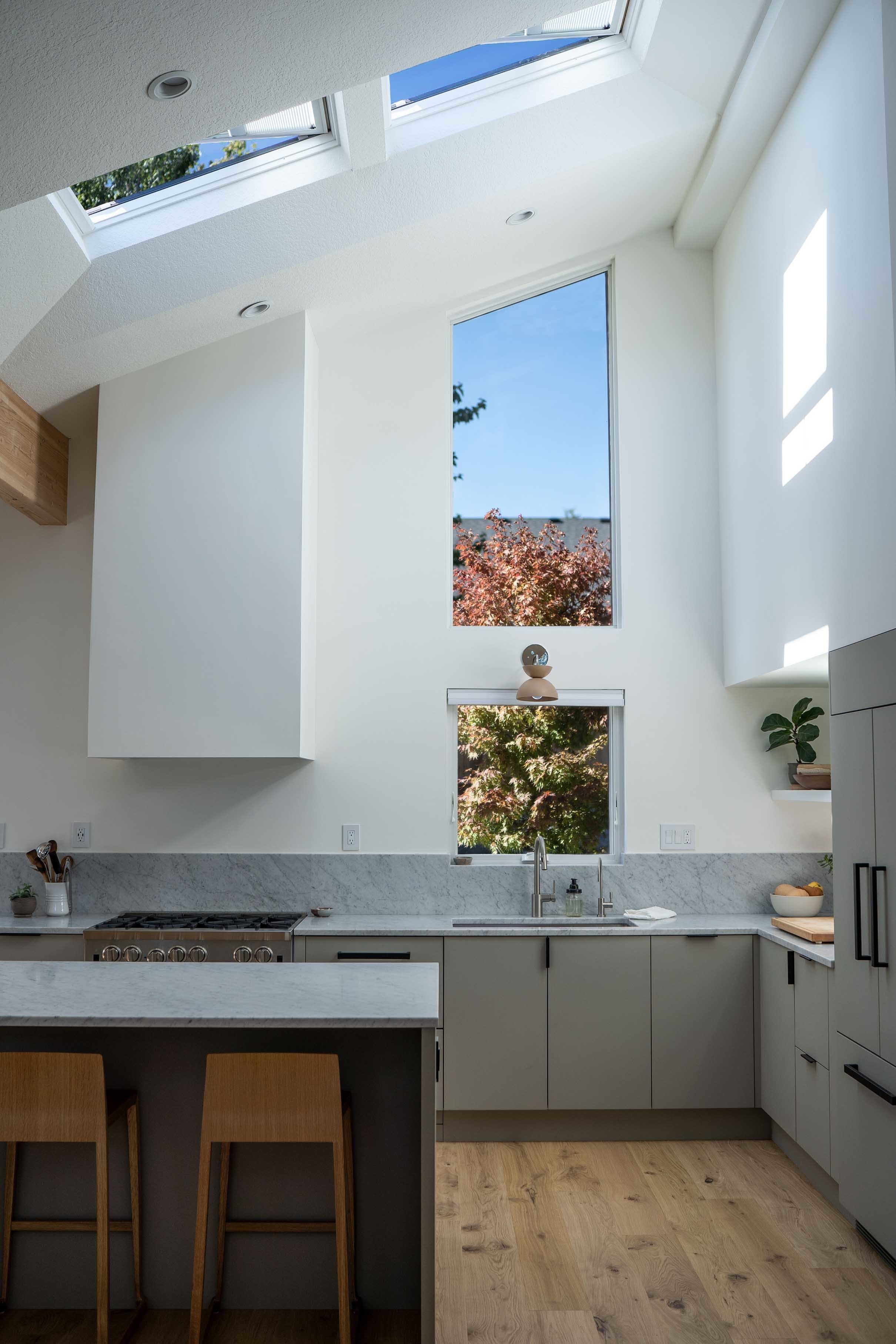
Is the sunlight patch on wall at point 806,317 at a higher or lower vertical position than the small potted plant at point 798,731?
higher

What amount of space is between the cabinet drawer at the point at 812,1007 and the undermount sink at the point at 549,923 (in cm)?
75

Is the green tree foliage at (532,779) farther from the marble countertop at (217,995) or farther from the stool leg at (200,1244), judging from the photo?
A: the stool leg at (200,1244)

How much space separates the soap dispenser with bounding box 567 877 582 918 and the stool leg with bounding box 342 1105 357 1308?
2012mm

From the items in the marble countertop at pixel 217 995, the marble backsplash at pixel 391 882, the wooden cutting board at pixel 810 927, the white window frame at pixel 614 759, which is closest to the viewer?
the marble countertop at pixel 217 995

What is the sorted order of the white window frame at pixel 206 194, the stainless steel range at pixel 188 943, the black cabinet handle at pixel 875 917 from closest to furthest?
the black cabinet handle at pixel 875 917 < the white window frame at pixel 206 194 < the stainless steel range at pixel 188 943

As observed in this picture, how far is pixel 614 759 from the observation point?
4.65 metres

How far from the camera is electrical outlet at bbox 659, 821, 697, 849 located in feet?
14.8

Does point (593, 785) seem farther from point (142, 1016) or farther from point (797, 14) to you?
point (797, 14)

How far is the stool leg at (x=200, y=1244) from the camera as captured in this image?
231 cm

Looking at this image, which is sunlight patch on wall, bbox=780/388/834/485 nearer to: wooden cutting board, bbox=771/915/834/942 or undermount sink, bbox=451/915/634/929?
wooden cutting board, bbox=771/915/834/942

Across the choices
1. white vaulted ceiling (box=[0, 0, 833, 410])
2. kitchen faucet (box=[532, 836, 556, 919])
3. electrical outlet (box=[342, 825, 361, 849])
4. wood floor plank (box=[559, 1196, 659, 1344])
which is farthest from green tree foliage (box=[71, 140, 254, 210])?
wood floor plank (box=[559, 1196, 659, 1344])

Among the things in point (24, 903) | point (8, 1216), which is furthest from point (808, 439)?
point (24, 903)

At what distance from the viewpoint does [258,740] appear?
4059mm

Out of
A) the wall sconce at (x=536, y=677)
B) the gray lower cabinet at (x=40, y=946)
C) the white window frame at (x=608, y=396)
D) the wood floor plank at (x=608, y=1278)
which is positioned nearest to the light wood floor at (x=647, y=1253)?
the wood floor plank at (x=608, y=1278)
